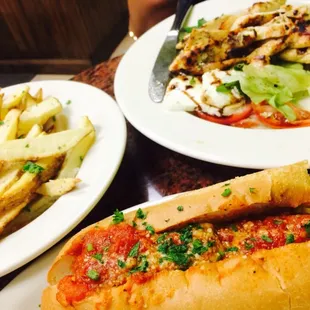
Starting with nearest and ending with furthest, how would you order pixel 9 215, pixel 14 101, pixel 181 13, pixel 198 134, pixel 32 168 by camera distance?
1. pixel 9 215
2. pixel 32 168
3. pixel 198 134
4. pixel 14 101
5. pixel 181 13

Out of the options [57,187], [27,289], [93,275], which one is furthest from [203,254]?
[57,187]

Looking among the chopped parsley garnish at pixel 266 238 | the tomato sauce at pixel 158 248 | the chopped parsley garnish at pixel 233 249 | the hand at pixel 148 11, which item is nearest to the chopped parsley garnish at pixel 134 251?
the tomato sauce at pixel 158 248

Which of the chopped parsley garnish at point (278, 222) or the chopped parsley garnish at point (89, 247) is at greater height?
the chopped parsley garnish at point (89, 247)

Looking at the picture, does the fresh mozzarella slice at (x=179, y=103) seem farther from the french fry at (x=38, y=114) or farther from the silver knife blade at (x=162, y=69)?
the french fry at (x=38, y=114)

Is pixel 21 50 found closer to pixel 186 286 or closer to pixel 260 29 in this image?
pixel 260 29

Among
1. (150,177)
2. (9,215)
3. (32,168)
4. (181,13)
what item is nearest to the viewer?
(9,215)

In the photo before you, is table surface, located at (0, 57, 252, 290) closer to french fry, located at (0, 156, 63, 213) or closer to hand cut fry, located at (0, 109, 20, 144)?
french fry, located at (0, 156, 63, 213)

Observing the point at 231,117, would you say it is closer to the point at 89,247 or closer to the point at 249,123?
the point at 249,123

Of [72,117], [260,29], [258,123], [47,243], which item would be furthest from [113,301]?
[260,29]
